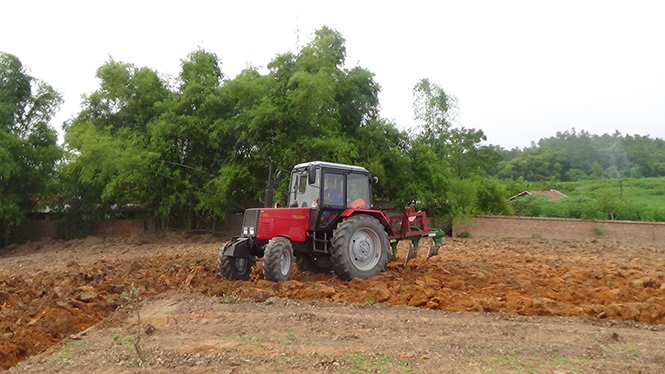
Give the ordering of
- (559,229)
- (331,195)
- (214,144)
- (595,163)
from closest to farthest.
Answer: (331,195)
(214,144)
(559,229)
(595,163)

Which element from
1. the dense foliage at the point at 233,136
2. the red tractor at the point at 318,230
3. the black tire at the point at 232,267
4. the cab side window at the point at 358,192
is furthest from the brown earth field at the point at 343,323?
the dense foliage at the point at 233,136

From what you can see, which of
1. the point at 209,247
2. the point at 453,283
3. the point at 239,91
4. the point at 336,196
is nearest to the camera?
the point at 453,283

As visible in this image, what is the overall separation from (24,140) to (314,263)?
55.1 feet

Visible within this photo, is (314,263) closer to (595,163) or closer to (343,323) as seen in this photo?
(343,323)

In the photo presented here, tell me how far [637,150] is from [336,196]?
160ft

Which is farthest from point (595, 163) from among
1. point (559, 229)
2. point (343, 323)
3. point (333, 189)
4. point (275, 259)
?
point (343, 323)

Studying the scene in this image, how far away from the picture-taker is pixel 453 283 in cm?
795

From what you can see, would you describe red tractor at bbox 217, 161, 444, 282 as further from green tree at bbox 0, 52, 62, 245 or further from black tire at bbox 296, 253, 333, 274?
green tree at bbox 0, 52, 62, 245

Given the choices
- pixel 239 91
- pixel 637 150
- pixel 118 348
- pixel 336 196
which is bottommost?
pixel 118 348

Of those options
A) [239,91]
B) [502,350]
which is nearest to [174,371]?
[502,350]

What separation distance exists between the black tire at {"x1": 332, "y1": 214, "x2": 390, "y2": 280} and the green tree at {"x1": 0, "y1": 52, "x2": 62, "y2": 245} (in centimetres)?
1705

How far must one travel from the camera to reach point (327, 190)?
855cm

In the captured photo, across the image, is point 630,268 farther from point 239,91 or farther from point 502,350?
point 239,91

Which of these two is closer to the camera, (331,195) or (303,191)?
(331,195)
